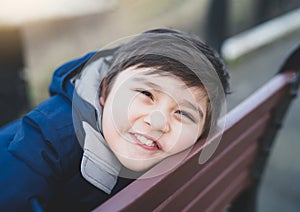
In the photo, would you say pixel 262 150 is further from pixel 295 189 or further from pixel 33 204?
pixel 295 189

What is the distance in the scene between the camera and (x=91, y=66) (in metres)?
1.24

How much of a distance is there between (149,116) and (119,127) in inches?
3.1

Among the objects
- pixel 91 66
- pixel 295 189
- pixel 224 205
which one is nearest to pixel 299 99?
pixel 295 189

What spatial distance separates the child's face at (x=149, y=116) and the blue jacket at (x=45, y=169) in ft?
0.40

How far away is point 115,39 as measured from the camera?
11.3ft

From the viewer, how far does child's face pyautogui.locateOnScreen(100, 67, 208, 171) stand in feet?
3.06

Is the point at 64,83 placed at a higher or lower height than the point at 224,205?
higher

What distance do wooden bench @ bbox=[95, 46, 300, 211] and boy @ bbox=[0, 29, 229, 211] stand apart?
8cm

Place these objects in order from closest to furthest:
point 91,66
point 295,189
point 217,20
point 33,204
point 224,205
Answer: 1. point 33,204
2. point 91,66
3. point 224,205
4. point 295,189
5. point 217,20

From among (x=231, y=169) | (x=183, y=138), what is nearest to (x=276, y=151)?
(x=231, y=169)

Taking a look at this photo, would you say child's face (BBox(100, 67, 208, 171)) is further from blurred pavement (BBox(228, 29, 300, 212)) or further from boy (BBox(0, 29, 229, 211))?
blurred pavement (BBox(228, 29, 300, 212))

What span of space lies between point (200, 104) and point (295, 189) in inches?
68.6

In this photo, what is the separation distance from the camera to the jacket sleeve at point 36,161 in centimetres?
99

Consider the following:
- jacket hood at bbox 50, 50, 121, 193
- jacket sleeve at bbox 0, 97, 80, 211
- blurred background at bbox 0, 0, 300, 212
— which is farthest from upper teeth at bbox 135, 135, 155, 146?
blurred background at bbox 0, 0, 300, 212
